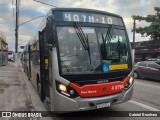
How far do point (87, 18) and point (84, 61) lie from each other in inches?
49.0

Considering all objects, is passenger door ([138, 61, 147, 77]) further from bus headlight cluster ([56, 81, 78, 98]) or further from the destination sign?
bus headlight cluster ([56, 81, 78, 98])

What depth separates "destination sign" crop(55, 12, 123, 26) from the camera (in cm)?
629

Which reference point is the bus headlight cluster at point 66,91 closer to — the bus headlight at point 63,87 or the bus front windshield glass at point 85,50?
the bus headlight at point 63,87

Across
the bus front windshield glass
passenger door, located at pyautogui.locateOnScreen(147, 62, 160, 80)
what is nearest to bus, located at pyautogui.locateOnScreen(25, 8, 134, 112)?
the bus front windshield glass

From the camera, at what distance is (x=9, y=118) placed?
6871mm

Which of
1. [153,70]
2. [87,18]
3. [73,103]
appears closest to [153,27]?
[153,70]

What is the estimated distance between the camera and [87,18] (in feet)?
21.6

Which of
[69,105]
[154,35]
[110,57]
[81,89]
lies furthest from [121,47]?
[154,35]

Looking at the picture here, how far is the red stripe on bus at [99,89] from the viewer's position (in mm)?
5910

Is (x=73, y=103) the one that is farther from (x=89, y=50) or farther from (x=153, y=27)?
(x=153, y=27)

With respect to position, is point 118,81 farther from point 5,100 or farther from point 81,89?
point 5,100

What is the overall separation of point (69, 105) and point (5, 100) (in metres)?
4.16

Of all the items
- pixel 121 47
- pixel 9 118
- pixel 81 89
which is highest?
pixel 121 47

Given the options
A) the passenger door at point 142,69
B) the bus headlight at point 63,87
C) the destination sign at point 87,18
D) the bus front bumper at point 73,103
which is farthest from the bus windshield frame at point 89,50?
the passenger door at point 142,69
